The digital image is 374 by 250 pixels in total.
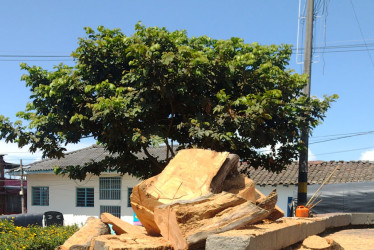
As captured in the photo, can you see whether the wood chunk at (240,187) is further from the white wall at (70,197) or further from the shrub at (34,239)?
the white wall at (70,197)

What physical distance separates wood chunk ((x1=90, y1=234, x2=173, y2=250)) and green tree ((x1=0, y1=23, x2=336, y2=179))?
3.39m

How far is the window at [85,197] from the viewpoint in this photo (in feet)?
76.4

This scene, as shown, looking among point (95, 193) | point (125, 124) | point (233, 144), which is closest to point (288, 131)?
point (233, 144)

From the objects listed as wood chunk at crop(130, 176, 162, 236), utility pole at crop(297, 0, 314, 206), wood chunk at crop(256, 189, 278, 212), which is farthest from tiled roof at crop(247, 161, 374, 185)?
wood chunk at crop(130, 176, 162, 236)

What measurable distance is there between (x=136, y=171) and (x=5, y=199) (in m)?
28.2

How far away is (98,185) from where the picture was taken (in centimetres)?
2302

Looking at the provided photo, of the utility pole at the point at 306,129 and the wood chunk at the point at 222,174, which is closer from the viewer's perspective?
the wood chunk at the point at 222,174

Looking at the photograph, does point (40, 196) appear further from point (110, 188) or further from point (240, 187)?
point (240, 187)

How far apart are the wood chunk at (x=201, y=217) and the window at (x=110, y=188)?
1759 cm

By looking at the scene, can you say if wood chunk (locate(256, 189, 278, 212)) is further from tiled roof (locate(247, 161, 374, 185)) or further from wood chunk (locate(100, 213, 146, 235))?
tiled roof (locate(247, 161, 374, 185))

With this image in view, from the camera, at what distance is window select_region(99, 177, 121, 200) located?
22.5 metres

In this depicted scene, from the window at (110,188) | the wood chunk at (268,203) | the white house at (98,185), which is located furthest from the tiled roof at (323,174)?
the wood chunk at (268,203)

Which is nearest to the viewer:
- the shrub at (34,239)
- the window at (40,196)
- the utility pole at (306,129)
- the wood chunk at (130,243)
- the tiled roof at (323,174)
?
the wood chunk at (130,243)

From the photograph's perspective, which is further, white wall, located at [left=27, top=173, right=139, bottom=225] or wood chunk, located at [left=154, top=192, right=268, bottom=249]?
white wall, located at [left=27, top=173, right=139, bottom=225]
